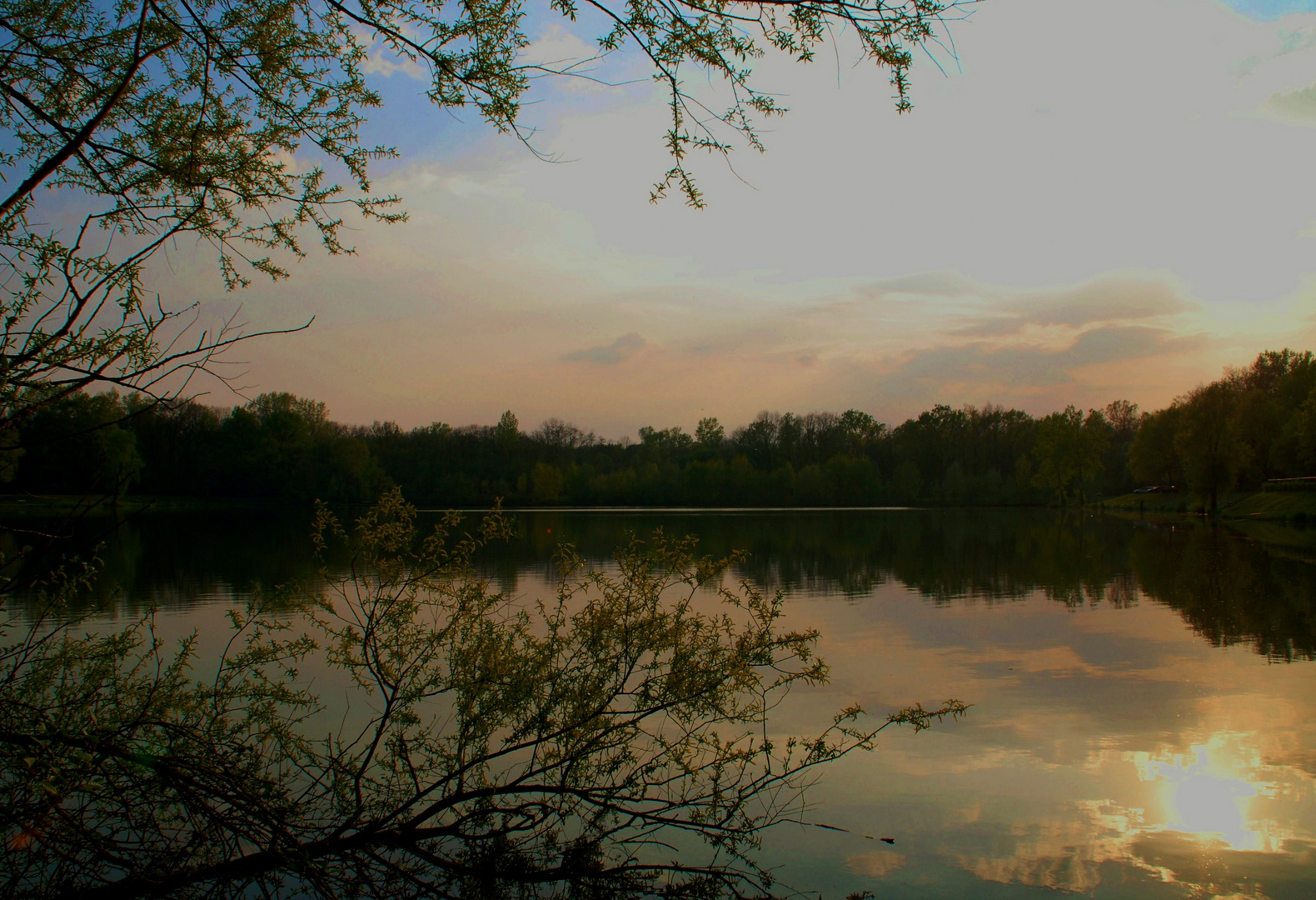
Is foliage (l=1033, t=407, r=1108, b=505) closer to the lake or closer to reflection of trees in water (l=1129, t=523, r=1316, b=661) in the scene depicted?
reflection of trees in water (l=1129, t=523, r=1316, b=661)

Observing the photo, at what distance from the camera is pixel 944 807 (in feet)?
24.3

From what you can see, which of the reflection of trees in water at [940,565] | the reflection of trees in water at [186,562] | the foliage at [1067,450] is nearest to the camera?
the reflection of trees in water at [940,565]

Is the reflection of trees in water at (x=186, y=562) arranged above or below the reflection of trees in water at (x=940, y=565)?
above

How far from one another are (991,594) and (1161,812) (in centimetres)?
1317

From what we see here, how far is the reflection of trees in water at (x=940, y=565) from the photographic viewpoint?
17484 mm

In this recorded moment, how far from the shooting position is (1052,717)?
990 centimetres

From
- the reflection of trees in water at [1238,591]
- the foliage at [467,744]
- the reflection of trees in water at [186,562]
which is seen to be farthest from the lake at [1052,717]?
the foliage at [467,744]

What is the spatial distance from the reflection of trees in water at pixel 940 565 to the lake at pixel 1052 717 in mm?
164

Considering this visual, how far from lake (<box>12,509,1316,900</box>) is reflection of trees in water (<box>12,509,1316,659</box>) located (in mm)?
164

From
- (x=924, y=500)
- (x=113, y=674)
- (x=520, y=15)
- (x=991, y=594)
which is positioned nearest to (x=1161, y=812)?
(x=520, y=15)

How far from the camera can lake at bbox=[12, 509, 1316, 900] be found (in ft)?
21.0

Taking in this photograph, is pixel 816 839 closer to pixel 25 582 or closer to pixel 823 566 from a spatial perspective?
pixel 25 582

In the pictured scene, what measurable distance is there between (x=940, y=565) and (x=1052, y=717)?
16767mm

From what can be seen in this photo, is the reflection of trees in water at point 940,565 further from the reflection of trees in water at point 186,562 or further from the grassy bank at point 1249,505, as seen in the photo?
the grassy bank at point 1249,505
